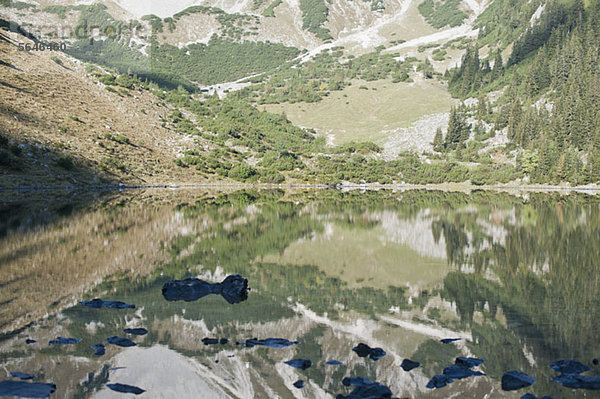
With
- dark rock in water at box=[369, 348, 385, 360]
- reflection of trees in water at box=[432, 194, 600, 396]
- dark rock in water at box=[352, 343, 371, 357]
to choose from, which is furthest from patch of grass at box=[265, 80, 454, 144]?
dark rock in water at box=[369, 348, 385, 360]

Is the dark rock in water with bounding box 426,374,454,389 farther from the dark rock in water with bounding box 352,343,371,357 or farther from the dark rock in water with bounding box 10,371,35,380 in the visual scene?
the dark rock in water with bounding box 10,371,35,380

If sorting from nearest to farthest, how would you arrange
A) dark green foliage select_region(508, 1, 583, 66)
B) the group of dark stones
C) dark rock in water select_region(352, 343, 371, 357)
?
1. the group of dark stones
2. dark rock in water select_region(352, 343, 371, 357)
3. dark green foliage select_region(508, 1, 583, 66)

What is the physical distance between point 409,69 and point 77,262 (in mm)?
156190

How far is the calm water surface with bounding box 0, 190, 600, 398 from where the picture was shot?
6.10 meters

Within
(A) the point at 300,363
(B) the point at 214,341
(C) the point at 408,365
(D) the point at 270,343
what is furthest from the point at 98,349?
(C) the point at 408,365

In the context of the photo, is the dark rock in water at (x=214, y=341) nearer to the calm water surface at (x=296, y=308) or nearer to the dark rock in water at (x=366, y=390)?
the calm water surface at (x=296, y=308)

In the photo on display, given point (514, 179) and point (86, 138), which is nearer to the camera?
point (86, 138)

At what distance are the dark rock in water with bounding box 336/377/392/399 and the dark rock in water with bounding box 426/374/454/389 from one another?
2.20 ft

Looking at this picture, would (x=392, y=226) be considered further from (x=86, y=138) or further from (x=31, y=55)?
(x=31, y=55)

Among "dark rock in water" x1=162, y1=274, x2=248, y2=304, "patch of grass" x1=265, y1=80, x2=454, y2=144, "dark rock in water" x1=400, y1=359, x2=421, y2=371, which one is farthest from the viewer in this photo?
"patch of grass" x1=265, y1=80, x2=454, y2=144

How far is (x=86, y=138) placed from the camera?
2094 inches

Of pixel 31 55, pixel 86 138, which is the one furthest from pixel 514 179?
pixel 31 55

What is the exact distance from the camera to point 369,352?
690 cm

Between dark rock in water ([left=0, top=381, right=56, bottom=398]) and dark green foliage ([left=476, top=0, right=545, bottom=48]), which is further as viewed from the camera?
dark green foliage ([left=476, top=0, right=545, bottom=48])
